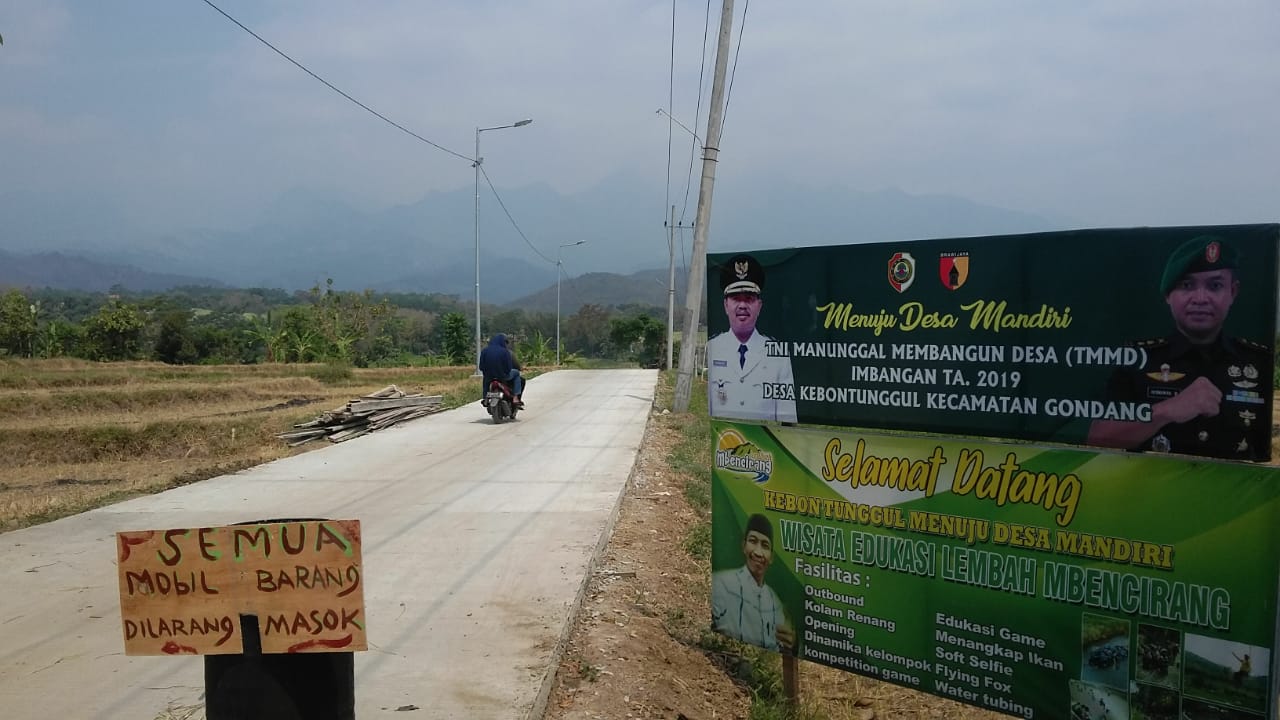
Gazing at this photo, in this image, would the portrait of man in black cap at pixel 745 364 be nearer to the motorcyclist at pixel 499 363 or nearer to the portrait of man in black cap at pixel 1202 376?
the portrait of man in black cap at pixel 1202 376

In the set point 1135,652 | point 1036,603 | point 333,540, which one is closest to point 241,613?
point 333,540

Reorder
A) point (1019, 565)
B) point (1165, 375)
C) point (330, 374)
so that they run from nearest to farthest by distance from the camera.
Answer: point (1165, 375) → point (1019, 565) → point (330, 374)

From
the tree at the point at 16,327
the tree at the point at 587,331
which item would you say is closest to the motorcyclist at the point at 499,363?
the tree at the point at 16,327

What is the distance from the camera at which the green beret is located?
3346mm

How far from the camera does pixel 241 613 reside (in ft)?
10.4

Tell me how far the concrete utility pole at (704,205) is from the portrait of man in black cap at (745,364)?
1254 centimetres

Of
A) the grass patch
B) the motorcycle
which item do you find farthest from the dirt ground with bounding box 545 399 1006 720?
the grass patch

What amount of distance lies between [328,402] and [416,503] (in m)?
20.3

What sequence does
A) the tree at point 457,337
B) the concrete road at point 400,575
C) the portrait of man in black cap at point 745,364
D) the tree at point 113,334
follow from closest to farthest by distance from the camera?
the concrete road at point 400,575
the portrait of man in black cap at point 745,364
the tree at point 113,334
the tree at point 457,337

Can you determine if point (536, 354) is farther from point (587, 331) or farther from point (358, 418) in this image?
point (587, 331)

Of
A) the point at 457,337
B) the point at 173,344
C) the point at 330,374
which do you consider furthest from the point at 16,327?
the point at 457,337

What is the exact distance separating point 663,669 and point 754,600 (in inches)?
30.2

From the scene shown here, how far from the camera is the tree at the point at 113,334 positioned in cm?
5256

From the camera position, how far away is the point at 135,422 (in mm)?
23531
